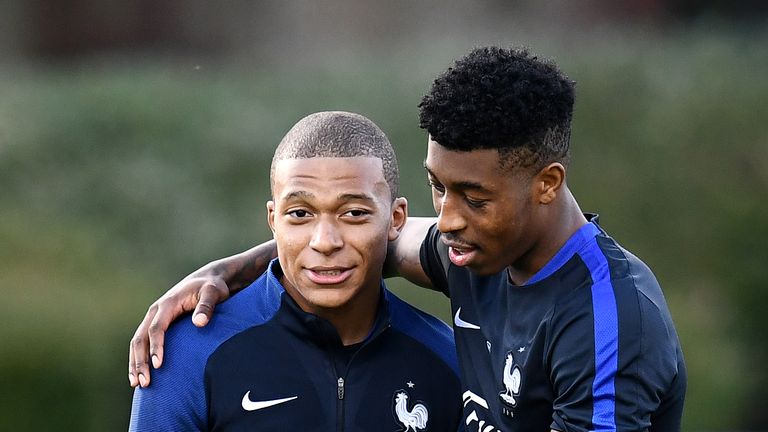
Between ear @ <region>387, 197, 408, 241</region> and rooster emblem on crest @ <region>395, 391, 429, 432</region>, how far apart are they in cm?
46

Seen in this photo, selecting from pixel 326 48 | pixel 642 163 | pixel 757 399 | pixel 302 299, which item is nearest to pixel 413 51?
pixel 326 48

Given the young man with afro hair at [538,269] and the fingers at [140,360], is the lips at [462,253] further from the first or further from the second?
the fingers at [140,360]

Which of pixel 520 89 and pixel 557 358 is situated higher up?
pixel 520 89

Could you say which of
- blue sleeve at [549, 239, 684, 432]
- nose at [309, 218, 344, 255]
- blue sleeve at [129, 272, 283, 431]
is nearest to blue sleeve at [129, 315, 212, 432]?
blue sleeve at [129, 272, 283, 431]

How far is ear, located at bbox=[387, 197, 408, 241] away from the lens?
10.9 feet

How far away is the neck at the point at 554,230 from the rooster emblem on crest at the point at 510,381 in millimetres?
244

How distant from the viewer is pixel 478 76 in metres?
2.92

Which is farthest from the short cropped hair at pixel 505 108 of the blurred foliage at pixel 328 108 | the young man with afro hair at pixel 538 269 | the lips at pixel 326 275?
the blurred foliage at pixel 328 108

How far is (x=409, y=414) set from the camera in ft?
10.6

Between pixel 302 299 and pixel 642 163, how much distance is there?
5221mm

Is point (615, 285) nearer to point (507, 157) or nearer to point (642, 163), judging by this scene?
point (507, 157)

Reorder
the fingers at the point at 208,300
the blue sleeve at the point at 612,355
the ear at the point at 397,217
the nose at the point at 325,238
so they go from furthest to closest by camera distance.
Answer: the ear at the point at 397,217 → the fingers at the point at 208,300 → the nose at the point at 325,238 → the blue sleeve at the point at 612,355

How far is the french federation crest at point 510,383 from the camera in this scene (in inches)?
116

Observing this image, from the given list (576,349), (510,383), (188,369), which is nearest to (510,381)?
(510,383)
